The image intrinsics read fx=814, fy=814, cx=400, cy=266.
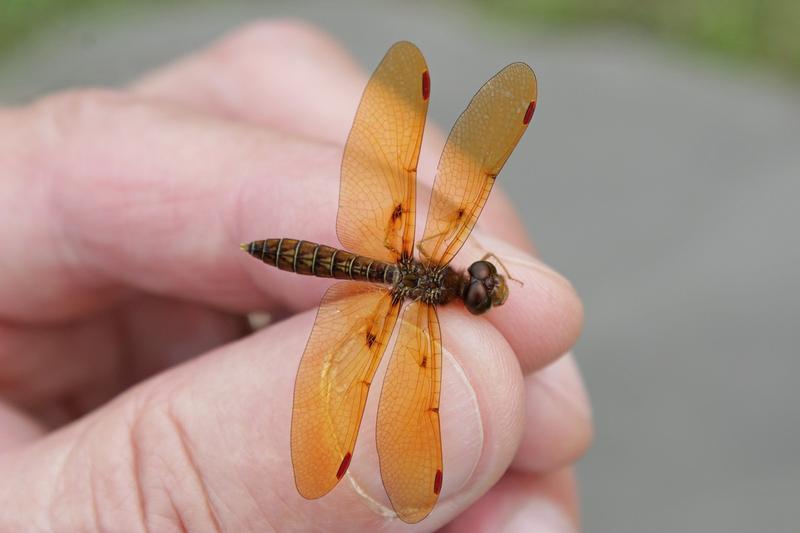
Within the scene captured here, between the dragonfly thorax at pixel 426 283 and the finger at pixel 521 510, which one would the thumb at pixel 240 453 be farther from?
the finger at pixel 521 510

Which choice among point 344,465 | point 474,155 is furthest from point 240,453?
point 474,155

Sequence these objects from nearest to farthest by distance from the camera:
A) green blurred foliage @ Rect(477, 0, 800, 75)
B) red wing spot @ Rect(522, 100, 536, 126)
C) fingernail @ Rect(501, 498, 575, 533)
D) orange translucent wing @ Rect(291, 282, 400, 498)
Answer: orange translucent wing @ Rect(291, 282, 400, 498) → red wing spot @ Rect(522, 100, 536, 126) → fingernail @ Rect(501, 498, 575, 533) → green blurred foliage @ Rect(477, 0, 800, 75)

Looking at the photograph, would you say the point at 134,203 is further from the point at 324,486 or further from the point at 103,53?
the point at 103,53

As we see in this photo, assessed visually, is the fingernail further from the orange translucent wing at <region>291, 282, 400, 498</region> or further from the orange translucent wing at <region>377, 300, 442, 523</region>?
the orange translucent wing at <region>291, 282, 400, 498</region>

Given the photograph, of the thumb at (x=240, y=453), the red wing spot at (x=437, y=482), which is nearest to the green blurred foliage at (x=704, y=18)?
the thumb at (x=240, y=453)

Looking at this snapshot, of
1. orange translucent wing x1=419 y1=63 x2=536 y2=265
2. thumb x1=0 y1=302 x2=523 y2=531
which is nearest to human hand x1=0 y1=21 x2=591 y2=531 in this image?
thumb x1=0 y1=302 x2=523 y2=531

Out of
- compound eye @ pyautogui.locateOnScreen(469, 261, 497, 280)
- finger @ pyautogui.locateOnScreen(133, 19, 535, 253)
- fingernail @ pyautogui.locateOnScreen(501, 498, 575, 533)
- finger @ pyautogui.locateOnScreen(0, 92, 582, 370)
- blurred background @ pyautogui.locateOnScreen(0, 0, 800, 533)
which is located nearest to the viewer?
compound eye @ pyautogui.locateOnScreen(469, 261, 497, 280)
